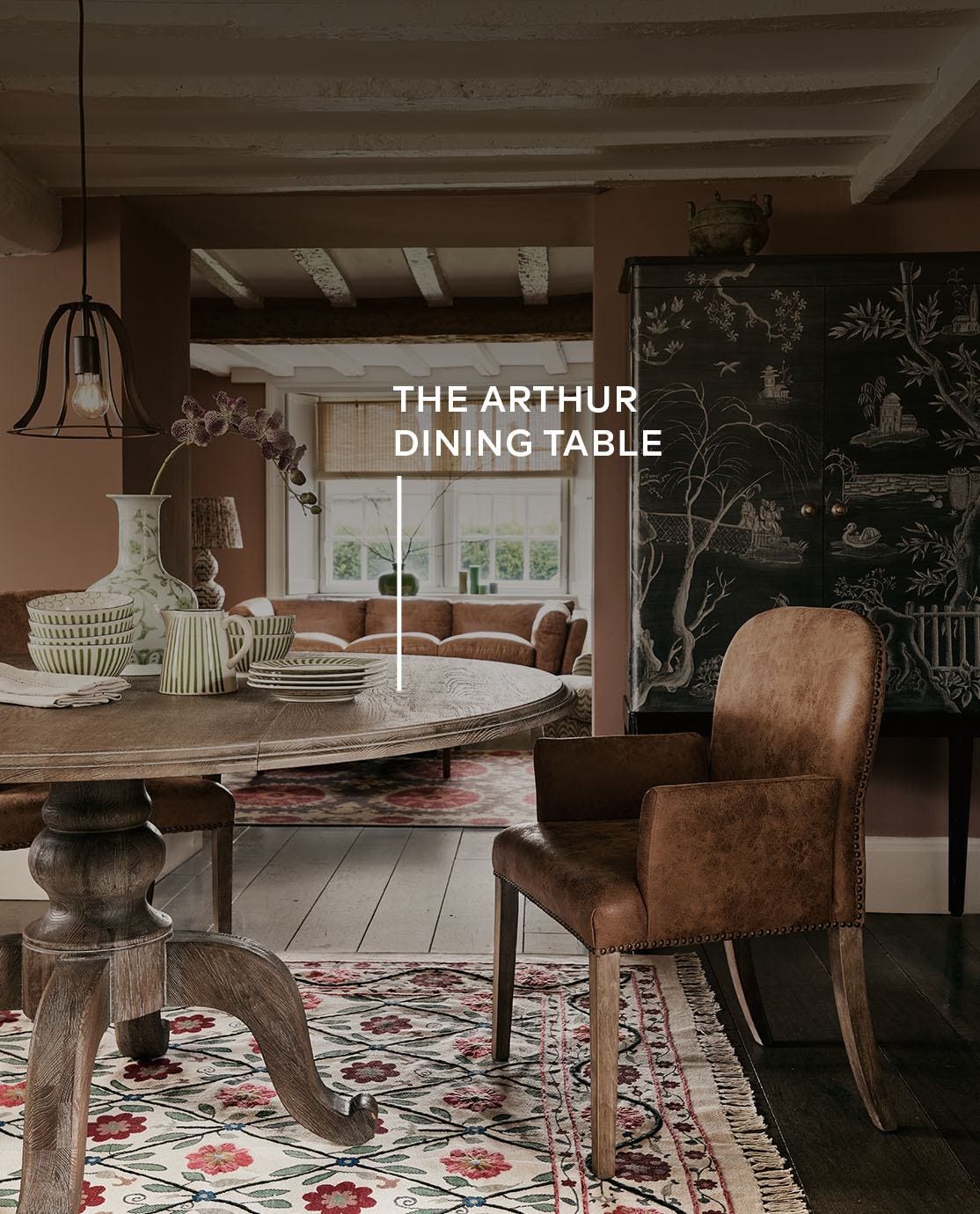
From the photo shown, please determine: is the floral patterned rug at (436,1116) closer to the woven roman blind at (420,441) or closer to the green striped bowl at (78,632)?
the green striped bowl at (78,632)

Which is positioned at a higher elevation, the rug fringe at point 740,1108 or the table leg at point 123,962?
the table leg at point 123,962

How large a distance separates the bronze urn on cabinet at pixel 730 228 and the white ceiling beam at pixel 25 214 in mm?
1912

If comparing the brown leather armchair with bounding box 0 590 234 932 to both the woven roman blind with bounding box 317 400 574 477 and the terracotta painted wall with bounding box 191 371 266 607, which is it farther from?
the woven roman blind with bounding box 317 400 574 477

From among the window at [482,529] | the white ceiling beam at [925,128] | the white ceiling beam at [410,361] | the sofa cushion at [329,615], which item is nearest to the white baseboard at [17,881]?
the white ceiling beam at [925,128]

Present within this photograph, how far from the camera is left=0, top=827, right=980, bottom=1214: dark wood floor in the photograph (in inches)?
74.3

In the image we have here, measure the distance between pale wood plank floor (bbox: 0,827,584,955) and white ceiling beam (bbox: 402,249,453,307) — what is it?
246 cm

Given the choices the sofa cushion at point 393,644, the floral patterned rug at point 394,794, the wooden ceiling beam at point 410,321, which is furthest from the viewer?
the sofa cushion at point 393,644

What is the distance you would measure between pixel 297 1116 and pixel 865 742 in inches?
46.1

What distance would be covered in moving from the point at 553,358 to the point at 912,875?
15.4 feet

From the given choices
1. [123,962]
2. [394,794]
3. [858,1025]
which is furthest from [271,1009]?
[394,794]

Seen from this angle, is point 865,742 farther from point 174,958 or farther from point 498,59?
point 498,59

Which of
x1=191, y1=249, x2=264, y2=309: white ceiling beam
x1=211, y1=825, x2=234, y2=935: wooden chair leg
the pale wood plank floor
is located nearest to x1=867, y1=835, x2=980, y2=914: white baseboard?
the pale wood plank floor

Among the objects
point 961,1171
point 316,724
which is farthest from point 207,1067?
point 961,1171

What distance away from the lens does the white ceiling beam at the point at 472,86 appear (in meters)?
2.74
